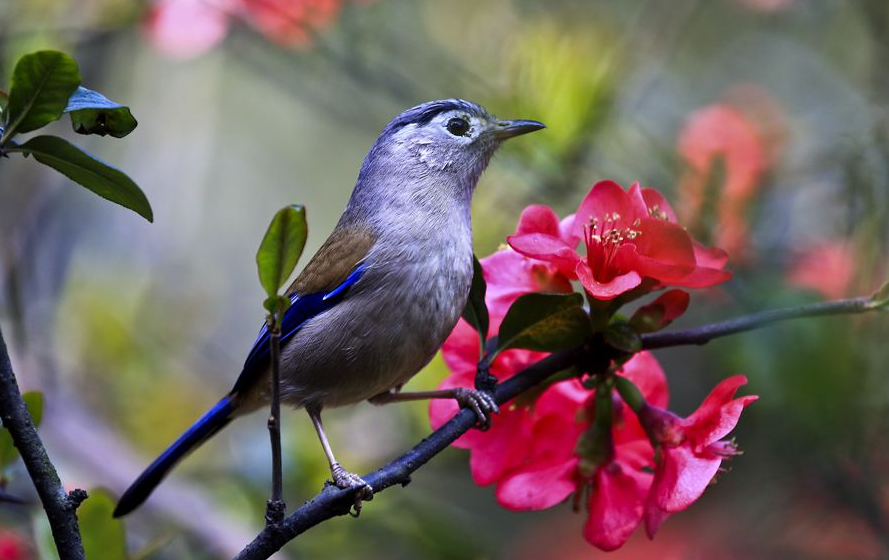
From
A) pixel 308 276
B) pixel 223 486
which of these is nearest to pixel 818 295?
pixel 308 276

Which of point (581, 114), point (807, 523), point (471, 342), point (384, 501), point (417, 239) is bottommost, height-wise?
point (807, 523)

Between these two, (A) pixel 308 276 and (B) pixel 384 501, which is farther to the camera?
(B) pixel 384 501

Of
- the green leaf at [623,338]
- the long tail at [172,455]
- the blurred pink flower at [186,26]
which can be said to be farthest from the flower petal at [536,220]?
the blurred pink flower at [186,26]

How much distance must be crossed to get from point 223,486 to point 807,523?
2.77m

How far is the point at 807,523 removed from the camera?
4492 millimetres

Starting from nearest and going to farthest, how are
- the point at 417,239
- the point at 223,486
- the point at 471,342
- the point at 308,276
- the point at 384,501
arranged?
the point at 471,342 < the point at 417,239 < the point at 308,276 < the point at 384,501 < the point at 223,486

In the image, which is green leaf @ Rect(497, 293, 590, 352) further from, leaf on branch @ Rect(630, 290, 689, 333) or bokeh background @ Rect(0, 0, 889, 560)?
bokeh background @ Rect(0, 0, 889, 560)

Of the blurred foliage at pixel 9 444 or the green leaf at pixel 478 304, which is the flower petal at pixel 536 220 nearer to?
the green leaf at pixel 478 304

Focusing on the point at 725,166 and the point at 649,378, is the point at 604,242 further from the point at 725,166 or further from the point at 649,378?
the point at 725,166

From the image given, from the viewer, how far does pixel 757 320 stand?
6.18 feet

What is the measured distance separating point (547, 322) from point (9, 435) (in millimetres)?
1172

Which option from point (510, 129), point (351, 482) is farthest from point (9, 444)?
point (510, 129)

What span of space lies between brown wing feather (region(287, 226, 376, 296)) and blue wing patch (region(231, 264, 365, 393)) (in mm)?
25

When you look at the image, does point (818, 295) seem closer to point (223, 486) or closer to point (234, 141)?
point (223, 486)
